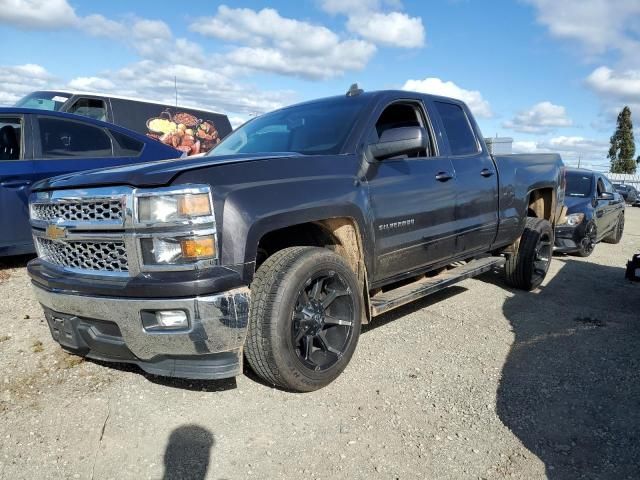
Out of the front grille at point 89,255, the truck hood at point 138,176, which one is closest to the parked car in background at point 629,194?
the truck hood at point 138,176

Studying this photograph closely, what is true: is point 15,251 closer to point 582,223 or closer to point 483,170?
point 483,170

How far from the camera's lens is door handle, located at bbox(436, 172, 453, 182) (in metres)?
4.18

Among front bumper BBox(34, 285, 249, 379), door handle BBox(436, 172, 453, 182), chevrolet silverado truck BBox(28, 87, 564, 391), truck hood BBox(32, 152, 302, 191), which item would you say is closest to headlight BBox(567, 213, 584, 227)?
chevrolet silverado truck BBox(28, 87, 564, 391)

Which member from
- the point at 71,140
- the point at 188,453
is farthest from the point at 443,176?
the point at 71,140

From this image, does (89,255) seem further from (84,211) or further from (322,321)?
(322,321)

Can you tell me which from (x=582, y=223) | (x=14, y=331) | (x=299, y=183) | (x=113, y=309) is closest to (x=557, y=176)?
(x=582, y=223)

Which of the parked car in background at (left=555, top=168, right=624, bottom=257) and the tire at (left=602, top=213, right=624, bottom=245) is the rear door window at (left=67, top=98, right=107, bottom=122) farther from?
the tire at (left=602, top=213, right=624, bottom=245)

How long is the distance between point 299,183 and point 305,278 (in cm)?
57

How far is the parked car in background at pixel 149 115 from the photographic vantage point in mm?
8750

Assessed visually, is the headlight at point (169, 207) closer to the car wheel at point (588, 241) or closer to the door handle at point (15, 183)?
the door handle at point (15, 183)

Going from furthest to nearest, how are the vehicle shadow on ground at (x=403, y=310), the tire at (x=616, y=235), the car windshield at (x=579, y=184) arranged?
the tire at (x=616, y=235)
the car windshield at (x=579, y=184)
the vehicle shadow on ground at (x=403, y=310)

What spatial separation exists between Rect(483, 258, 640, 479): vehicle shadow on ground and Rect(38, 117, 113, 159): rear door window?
4.83 metres

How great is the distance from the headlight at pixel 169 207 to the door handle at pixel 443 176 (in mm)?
2271

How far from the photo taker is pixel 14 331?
4062 mm
